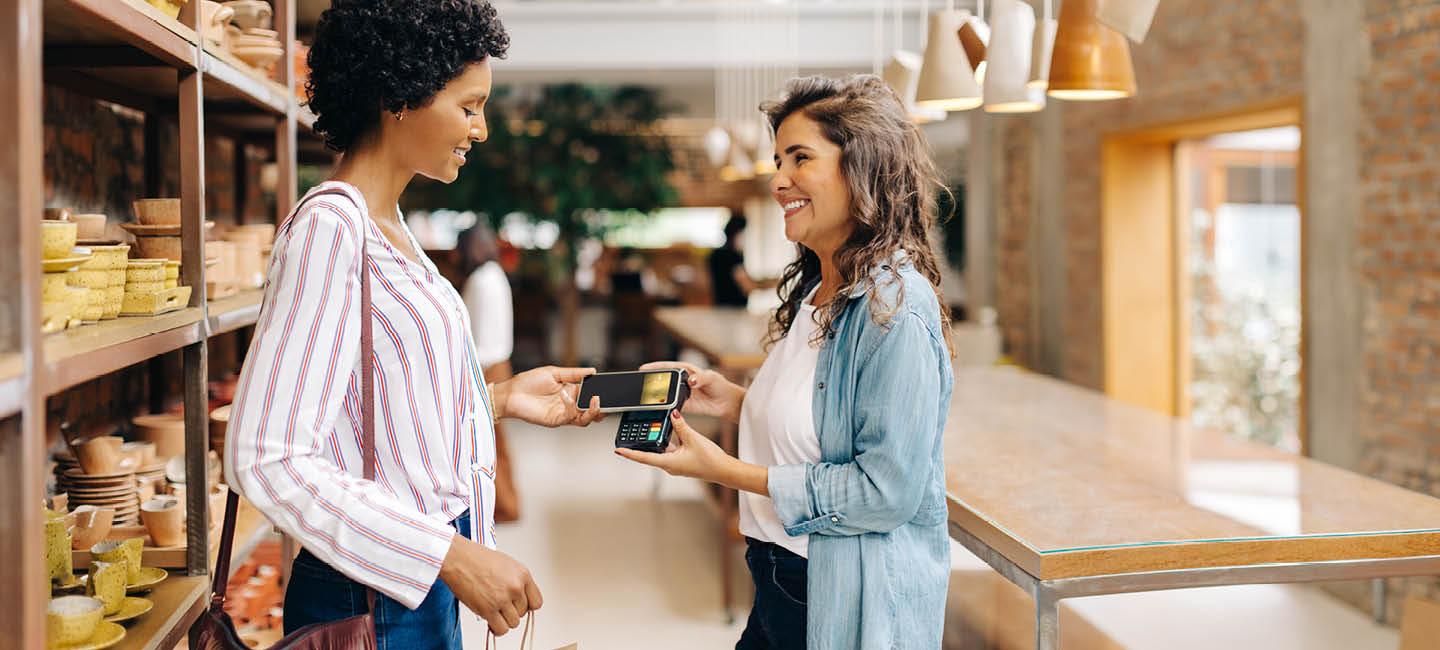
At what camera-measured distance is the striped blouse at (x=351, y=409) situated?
1167mm

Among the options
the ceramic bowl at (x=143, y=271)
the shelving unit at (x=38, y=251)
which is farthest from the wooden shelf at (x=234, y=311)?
the ceramic bowl at (x=143, y=271)

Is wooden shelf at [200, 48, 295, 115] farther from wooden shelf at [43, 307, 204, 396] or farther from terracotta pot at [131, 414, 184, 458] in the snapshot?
terracotta pot at [131, 414, 184, 458]

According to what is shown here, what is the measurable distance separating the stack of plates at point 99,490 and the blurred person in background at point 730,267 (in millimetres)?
5788

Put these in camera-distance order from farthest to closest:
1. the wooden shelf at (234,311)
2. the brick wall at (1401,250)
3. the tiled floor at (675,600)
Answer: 1. the tiled floor at (675,600)
2. the brick wall at (1401,250)
3. the wooden shelf at (234,311)

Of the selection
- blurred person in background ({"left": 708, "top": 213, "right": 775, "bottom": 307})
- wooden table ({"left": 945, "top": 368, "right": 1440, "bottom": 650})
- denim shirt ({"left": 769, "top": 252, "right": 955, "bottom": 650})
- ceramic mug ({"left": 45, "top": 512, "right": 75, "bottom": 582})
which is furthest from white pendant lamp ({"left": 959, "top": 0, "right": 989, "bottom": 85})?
blurred person in background ({"left": 708, "top": 213, "right": 775, "bottom": 307})

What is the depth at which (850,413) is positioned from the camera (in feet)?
5.38

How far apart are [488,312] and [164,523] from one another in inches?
127

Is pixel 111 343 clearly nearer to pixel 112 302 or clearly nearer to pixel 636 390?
pixel 112 302

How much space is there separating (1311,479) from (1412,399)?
5.97 feet

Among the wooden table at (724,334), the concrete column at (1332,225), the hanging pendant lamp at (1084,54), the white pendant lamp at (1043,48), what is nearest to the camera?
the hanging pendant lamp at (1084,54)

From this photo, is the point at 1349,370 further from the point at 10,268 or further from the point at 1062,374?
A: the point at 10,268

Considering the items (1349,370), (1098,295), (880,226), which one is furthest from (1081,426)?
(1098,295)

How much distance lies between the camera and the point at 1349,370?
13.5ft

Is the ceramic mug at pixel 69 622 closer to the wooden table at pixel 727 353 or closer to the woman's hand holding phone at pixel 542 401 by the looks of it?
the woman's hand holding phone at pixel 542 401
